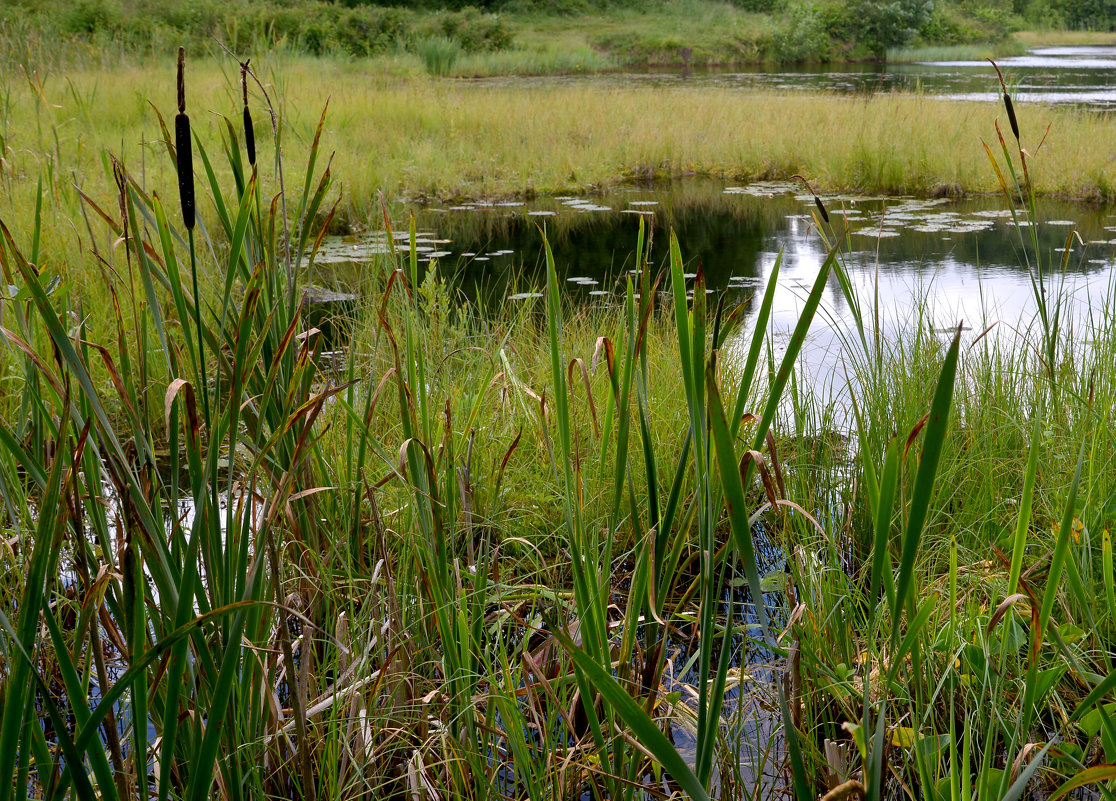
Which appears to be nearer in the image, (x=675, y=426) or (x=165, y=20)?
(x=675, y=426)

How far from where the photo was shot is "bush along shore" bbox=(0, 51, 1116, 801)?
640mm

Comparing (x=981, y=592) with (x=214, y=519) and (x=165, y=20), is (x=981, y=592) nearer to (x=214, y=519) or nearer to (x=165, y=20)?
(x=214, y=519)

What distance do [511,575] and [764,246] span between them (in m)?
4.52

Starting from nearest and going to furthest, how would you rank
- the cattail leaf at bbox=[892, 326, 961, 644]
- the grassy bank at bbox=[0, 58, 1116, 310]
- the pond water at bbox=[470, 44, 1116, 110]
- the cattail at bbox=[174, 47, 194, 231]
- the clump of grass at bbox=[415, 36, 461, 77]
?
the cattail leaf at bbox=[892, 326, 961, 644], the cattail at bbox=[174, 47, 194, 231], the grassy bank at bbox=[0, 58, 1116, 310], the pond water at bbox=[470, 44, 1116, 110], the clump of grass at bbox=[415, 36, 461, 77]

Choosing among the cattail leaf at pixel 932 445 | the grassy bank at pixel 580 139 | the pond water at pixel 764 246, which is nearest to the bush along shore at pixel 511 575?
the cattail leaf at pixel 932 445

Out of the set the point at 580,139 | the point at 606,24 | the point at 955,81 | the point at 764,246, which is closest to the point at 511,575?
the point at 764,246

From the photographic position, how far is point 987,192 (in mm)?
7434

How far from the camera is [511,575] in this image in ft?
5.80

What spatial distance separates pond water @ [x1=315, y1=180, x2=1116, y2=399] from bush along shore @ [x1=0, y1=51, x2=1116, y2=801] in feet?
5.29

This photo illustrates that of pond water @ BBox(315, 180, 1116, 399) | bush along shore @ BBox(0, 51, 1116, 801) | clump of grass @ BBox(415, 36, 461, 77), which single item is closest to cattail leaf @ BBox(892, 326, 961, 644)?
bush along shore @ BBox(0, 51, 1116, 801)

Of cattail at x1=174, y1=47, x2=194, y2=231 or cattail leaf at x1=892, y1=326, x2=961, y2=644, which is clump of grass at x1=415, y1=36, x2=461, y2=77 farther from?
cattail leaf at x1=892, y1=326, x2=961, y2=644

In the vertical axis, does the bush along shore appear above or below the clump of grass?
below

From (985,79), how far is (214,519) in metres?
20.8

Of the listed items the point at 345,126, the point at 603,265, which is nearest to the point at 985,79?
the point at 345,126
